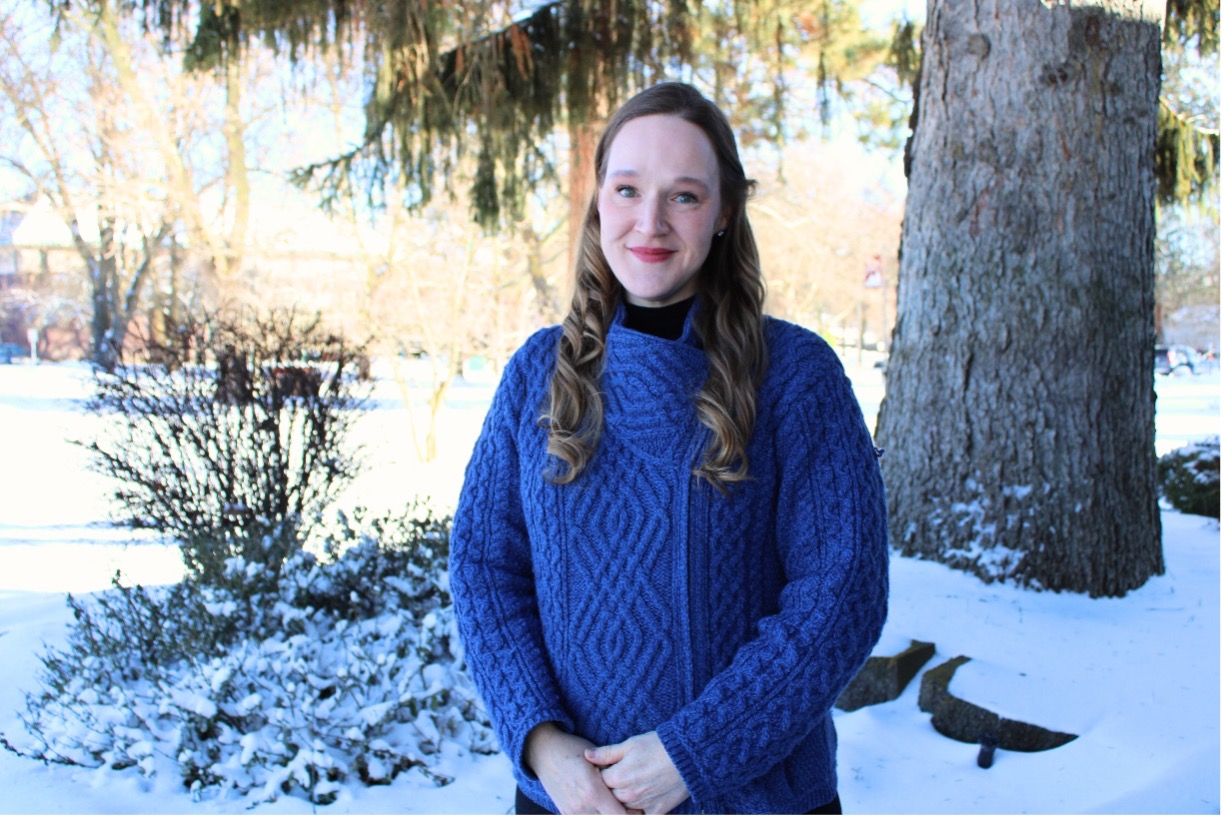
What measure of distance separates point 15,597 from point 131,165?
15036mm

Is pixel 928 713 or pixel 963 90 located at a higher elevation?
pixel 963 90

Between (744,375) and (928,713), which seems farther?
(928,713)

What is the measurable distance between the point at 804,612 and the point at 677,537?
21 centimetres

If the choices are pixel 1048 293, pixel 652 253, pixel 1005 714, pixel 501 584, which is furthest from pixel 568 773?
pixel 1048 293

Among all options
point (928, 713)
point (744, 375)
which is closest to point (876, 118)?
point (928, 713)

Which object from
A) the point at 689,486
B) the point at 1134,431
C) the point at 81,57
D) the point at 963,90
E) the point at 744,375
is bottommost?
the point at 1134,431

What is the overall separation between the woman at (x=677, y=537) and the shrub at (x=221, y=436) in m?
3.46

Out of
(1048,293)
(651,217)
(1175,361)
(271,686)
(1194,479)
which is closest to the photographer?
(651,217)

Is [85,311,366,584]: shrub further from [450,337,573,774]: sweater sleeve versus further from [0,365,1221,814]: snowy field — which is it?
[450,337,573,774]: sweater sleeve

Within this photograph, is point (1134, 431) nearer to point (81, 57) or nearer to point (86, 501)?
point (86, 501)

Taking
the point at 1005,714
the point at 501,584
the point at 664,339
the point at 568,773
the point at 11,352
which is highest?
the point at 664,339

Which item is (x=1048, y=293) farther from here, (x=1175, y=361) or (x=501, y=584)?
(x=1175, y=361)

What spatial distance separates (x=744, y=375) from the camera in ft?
4.58

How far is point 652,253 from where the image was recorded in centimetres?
143
